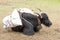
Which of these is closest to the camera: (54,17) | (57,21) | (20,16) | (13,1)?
(20,16)

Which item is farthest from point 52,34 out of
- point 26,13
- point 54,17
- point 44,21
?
point 54,17

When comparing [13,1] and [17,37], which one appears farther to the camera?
[13,1]

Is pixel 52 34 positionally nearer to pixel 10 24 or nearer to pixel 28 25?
pixel 28 25

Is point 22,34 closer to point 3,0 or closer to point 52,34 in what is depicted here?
point 52,34

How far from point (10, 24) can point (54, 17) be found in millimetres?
1964

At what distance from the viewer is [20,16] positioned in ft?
16.5

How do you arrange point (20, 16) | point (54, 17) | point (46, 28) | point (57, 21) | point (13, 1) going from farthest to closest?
point (13, 1)
point (54, 17)
point (57, 21)
point (46, 28)
point (20, 16)

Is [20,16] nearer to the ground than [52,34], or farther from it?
farther from it

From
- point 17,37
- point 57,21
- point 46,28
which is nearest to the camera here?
point 17,37

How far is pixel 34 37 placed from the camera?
187 inches

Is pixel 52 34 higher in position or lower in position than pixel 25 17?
lower

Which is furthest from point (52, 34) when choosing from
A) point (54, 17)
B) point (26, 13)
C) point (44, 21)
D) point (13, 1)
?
point (13, 1)

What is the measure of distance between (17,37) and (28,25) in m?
0.33

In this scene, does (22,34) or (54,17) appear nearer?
(22,34)
